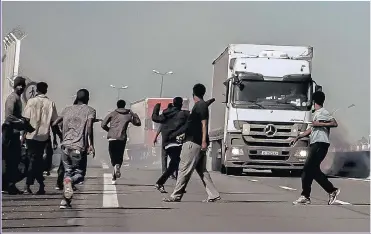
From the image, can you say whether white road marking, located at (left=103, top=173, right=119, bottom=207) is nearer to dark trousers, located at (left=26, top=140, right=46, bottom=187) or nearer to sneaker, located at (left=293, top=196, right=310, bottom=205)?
dark trousers, located at (left=26, top=140, right=46, bottom=187)

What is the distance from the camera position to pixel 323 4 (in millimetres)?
10727

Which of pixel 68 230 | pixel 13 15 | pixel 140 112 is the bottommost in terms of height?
pixel 68 230

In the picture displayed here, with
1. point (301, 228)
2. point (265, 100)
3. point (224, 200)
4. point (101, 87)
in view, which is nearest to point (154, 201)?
point (224, 200)

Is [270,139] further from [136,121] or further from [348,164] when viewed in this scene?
[348,164]

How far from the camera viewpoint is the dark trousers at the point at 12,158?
465 inches

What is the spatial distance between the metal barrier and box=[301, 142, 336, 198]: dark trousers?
8849 mm

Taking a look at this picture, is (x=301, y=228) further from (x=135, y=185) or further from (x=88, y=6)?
(x=135, y=185)

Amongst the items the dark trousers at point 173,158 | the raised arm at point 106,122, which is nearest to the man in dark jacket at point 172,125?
the dark trousers at point 173,158

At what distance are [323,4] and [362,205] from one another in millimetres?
3194

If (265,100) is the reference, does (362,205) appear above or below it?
below

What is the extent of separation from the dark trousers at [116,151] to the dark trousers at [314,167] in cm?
294

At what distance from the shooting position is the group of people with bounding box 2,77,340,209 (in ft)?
35.3

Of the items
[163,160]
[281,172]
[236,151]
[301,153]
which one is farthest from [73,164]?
[281,172]

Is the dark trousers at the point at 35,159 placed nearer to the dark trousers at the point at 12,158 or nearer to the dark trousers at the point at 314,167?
the dark trousers at the point at 12,158
